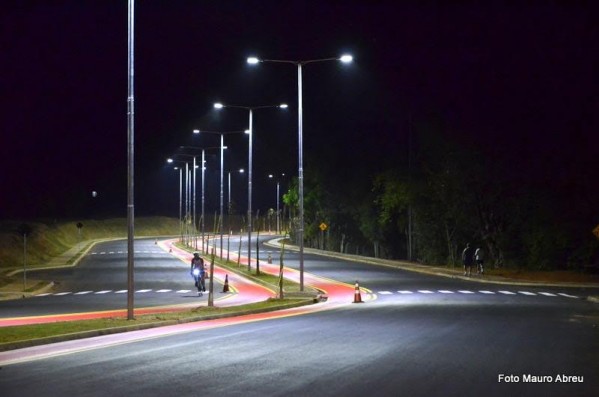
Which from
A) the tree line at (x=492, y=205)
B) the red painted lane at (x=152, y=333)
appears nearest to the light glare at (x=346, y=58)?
the red painted lane at (x=152, y=333)

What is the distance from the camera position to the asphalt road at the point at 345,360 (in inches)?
458

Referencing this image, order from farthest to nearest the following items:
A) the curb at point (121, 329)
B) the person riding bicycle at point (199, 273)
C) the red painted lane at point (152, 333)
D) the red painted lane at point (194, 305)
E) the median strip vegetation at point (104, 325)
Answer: the person riding bicycle at point (199, 273), the red painted lane at point (194, 305), the median strip vegetation at point (104, 325), the curb at point (121, 329), the red painted lane at point (152, 333)

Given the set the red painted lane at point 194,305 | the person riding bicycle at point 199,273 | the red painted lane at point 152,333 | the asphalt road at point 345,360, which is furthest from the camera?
the person riding bicycle at point 199,273

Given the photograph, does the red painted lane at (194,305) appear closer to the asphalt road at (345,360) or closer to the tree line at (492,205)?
the asphalt road at (345,360)

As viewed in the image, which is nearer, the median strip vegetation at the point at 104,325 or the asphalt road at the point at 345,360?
the asphalt road at the point at 345,360

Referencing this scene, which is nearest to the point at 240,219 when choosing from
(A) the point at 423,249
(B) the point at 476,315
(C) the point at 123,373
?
(A) the point at 423,249

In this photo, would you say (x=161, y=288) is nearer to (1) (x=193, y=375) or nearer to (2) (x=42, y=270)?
(2) (x=42, y=270)

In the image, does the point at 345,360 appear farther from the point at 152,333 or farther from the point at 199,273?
the point at 199,273

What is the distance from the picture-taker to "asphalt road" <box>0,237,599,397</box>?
11.6 m

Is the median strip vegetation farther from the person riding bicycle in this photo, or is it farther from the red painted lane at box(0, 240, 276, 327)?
the person riding bicycle

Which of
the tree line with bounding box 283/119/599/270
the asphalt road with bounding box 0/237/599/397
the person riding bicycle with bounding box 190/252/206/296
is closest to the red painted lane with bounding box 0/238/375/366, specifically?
the asphalt road with bounding box 0/237/599/397

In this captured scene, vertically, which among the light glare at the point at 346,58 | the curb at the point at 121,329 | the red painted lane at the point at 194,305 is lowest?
the red painted lane at the point at 194,305

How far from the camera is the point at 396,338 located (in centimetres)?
1827

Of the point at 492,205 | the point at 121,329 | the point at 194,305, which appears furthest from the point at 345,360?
the point at 492,205
